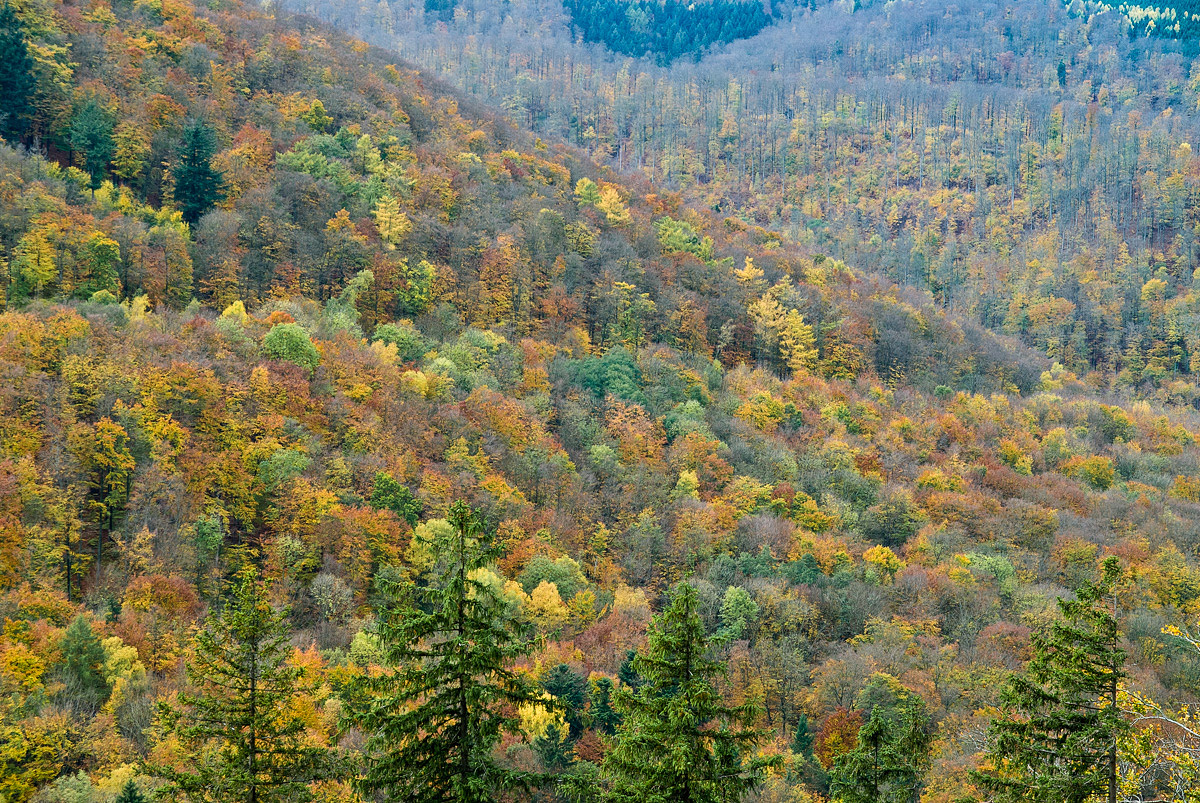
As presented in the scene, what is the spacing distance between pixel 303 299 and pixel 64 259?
17873mm

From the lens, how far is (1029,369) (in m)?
117

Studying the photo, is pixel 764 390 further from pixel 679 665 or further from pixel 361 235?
pixel 679 665

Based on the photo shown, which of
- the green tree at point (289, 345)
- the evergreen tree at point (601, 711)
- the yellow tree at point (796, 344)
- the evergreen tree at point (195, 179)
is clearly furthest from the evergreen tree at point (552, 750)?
the yellow tree at point (796, 344)

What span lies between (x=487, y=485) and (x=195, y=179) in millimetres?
38432

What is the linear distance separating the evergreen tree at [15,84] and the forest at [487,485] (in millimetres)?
461

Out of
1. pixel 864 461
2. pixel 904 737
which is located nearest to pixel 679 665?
pixel 904 737

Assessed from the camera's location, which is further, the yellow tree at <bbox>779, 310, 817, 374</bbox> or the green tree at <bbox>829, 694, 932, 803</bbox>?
the yellow tree at <bbox>779, 310, 817, 374</bbox>

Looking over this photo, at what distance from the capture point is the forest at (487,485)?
1530cm

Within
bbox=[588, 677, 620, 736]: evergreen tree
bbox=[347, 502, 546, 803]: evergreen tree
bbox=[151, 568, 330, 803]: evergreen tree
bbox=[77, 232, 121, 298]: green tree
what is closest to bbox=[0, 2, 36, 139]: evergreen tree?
bbox=[77, 232, 121, 298]: green tree

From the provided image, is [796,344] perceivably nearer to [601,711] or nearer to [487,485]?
[487,485]

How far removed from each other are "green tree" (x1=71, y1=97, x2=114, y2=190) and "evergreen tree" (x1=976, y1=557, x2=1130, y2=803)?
79.7 m

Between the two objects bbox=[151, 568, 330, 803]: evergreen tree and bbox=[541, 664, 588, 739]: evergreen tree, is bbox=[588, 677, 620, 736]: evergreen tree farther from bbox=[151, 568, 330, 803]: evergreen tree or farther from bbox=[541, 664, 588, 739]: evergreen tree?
bbox=[151, 568, 330, 803]: evergreen tree

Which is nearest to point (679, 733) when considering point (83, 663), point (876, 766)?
point (876, 766)

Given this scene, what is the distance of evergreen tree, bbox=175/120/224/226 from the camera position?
251ft
